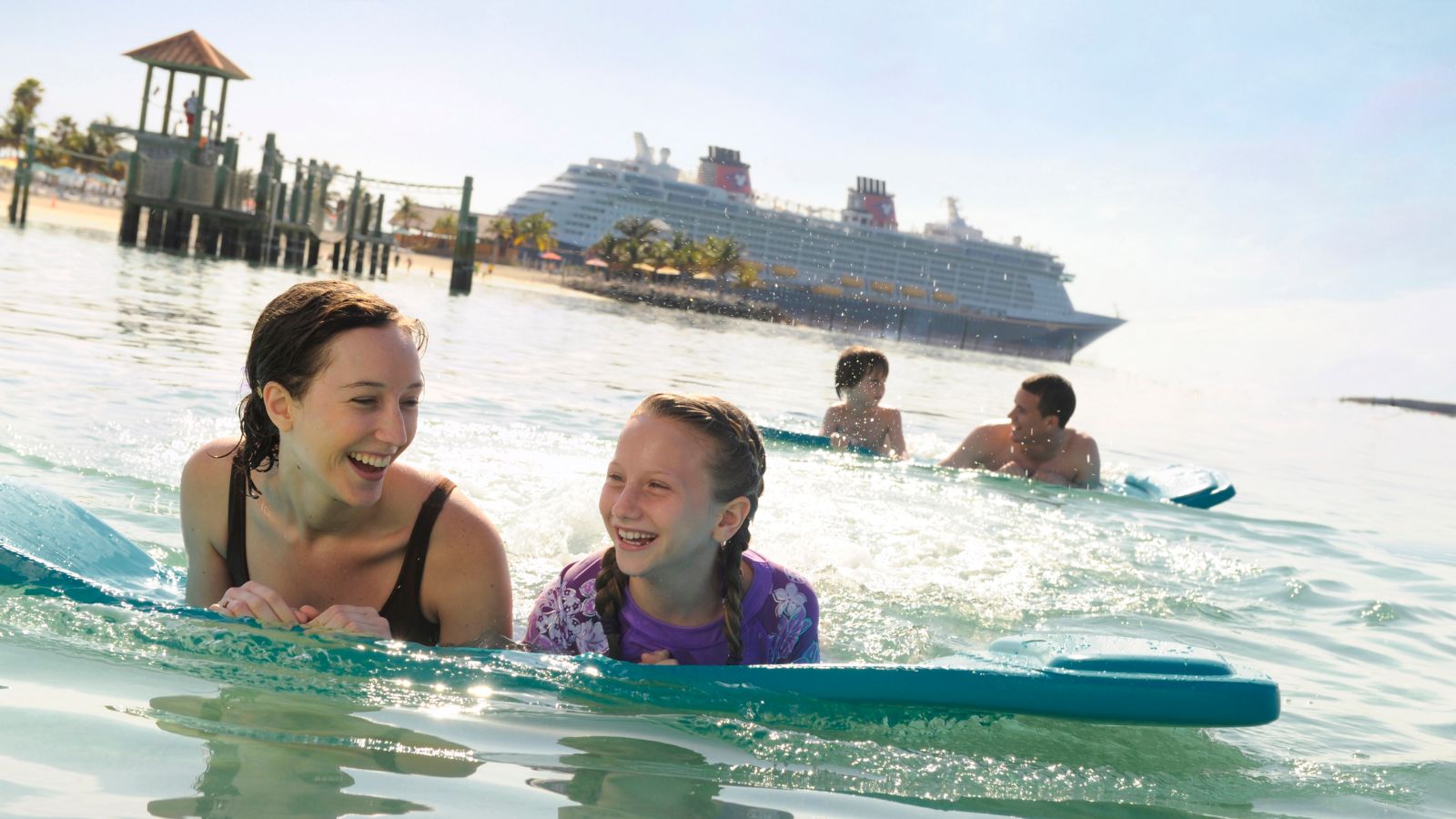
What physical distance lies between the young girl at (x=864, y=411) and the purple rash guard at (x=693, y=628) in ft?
19.0

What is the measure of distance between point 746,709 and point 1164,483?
6909 millimetres

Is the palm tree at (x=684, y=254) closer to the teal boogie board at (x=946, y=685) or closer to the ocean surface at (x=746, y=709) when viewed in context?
the ocean surface at (x=746, y=709)

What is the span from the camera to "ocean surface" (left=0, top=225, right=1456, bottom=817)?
2344 millimetres

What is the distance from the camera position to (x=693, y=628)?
3.17 m

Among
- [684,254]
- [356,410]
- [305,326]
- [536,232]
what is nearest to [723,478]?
[356,410]

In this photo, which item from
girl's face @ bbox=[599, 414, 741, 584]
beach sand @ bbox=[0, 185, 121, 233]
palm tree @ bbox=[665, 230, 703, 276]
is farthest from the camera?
palm tree @ bbox=[665, 230, 703, 276]

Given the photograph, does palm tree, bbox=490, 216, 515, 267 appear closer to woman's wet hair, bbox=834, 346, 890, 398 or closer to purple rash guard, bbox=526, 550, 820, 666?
woman's wet hair, bbox=834, 346, 890, 398

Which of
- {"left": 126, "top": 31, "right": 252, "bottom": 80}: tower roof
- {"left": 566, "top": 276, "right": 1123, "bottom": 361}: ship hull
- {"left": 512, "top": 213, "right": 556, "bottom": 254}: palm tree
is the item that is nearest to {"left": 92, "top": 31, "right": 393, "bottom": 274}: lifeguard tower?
{"left": 126, "top": 31, "right": 252, "bottom": 80}: tower roof

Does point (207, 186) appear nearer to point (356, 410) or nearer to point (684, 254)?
point (356, 410)

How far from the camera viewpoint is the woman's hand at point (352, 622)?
2.91 meters

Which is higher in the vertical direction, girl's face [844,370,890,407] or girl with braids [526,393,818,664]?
girl's face [844,370,890,407]

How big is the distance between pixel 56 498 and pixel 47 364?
18.2 feet

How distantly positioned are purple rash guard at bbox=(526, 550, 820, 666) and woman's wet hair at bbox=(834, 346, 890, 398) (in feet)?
18.7

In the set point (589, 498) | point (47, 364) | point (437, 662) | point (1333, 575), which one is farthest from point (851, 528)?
point (47, 364)
